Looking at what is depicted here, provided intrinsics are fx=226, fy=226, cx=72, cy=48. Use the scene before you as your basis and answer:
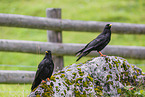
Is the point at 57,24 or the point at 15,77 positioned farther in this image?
the point at 57,24

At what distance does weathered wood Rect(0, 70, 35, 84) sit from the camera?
14.8 ft

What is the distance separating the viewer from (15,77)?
15.0 ft

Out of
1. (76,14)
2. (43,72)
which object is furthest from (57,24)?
(76,14)

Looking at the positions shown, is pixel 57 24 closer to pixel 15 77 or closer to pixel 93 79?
pixel 15 77

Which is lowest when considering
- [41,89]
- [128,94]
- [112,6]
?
[128,94]

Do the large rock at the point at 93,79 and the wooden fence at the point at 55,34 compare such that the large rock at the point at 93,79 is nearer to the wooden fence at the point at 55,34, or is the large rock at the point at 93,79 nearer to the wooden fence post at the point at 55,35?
the wooden fence at the point at 55,34

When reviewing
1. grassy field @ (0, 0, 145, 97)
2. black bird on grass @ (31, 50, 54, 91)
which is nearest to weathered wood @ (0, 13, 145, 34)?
black bird on grass @ (31, 50, 54, 91)

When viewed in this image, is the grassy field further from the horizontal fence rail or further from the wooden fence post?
the horizontal fence rail

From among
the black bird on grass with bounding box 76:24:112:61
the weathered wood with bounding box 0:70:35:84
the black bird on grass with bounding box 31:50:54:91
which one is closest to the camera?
the black bird on grass with bounding box 31:50:54:91

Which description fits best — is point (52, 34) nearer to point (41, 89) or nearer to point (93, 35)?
point (41, 89)

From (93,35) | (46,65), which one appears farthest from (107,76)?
(93,35)

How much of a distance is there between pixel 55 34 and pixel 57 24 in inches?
11.0

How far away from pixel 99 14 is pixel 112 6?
53.4 inches

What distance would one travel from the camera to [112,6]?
13.0 m
